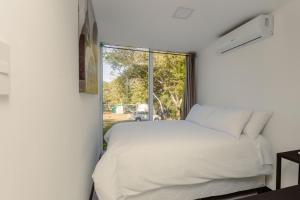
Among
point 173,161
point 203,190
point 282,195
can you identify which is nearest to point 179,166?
point 173,161

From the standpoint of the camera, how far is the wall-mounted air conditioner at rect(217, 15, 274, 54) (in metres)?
2.16

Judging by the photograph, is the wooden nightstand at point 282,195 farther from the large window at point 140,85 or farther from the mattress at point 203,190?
the large window at point 140,85

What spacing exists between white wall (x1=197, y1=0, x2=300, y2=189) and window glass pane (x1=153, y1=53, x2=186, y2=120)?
1.32 metres

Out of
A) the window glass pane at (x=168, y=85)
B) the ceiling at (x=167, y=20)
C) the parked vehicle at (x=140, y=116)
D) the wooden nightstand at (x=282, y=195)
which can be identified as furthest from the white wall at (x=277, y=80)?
the parked vehicle at (x=140, y=116)

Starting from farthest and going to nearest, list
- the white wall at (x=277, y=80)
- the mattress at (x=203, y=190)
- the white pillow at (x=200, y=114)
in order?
the white pillow at (x=200, y=114), the white wall at (x=277, y=80), the mattress at (x=203, y=190)

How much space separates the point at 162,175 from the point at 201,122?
138cm

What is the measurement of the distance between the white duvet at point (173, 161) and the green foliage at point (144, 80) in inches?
72.2

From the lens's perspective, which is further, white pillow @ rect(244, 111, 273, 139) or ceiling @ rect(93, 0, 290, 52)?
ceiling @ rect(93, 0, 290, 52)

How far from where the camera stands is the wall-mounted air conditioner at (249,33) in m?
2.16

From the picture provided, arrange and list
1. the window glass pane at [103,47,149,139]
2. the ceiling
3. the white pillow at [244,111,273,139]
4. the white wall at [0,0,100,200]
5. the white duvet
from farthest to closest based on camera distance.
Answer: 1. the window glass pane at [103,47,149,139]
2. the ceiling
3. the white pillow at [244,111,273,139]
4. the white duvet
5. the white wall at [0,0,100,200]

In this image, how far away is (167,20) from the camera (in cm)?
261

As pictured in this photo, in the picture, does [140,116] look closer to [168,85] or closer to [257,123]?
[168,85]

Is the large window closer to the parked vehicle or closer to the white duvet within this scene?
the parked vehicle

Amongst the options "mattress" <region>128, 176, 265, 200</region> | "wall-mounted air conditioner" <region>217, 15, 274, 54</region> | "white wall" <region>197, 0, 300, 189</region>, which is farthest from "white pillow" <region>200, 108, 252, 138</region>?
"wall-mounted air conditioner" <region>217, 15, 274, 54</region>
